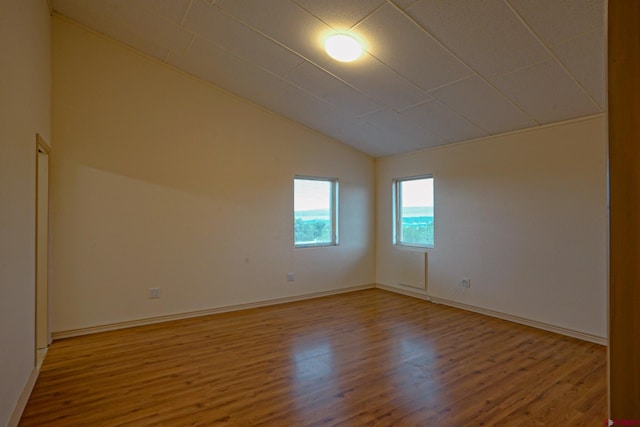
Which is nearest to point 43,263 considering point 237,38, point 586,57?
point 237,38

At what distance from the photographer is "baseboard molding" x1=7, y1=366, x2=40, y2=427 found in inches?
78.8

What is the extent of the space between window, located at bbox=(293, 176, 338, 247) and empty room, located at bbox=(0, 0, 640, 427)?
0.11ft

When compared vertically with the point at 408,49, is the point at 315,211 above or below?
below

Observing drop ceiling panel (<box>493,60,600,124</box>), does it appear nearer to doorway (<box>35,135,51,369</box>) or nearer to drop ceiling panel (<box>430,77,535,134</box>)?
drop ceiling panel (<box>430,77,535,134</box>)

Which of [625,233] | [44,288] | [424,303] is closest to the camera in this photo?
[625,233]

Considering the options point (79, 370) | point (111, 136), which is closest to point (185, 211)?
point (111, 136)

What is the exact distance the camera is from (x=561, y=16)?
2.27 m

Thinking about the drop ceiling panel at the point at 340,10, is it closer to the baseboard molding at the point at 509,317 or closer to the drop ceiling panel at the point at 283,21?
the drop ceiling panel at the point at 283,21

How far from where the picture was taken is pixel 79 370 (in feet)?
9.12

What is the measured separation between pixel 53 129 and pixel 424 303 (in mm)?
4994

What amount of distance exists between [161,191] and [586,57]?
429 centimetres

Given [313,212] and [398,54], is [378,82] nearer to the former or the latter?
[398,54]

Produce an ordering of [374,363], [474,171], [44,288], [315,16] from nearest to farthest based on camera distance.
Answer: [315,16] < [374,363] < [44,288] < [474,171]

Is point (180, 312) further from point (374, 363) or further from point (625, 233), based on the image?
point (625, 233)
